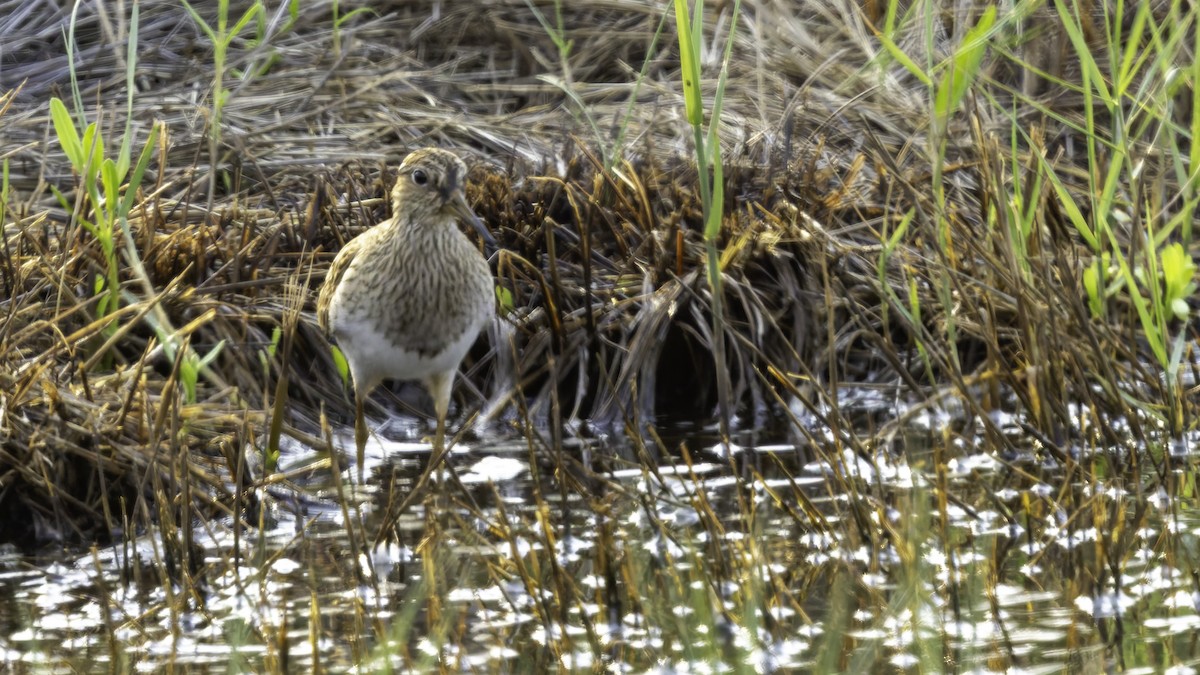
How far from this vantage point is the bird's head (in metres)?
5.64

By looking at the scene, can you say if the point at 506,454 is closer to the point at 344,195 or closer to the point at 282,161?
the point at 344,195

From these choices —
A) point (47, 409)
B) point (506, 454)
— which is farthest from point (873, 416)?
point (47, 409)

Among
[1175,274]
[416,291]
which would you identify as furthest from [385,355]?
[1175,274]

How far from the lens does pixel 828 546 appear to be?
4457 millimetres

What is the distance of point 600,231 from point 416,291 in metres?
1.34

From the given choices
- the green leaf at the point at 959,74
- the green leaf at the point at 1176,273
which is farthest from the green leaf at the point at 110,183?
the green leaf at the point at 1176,273

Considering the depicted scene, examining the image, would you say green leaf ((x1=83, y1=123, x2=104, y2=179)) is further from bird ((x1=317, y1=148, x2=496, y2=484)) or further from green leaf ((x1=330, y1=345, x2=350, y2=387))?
green leaf ((x1=330, y1=345, x2=350, y2=387))

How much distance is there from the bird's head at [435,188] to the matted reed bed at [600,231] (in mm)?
567

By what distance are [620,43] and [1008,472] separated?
4385mm

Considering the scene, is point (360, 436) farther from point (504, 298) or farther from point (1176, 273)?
point (1176, 273)

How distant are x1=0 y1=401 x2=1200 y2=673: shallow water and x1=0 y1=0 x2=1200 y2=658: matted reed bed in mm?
202

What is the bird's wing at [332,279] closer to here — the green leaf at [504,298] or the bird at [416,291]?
the bird at [416,291]

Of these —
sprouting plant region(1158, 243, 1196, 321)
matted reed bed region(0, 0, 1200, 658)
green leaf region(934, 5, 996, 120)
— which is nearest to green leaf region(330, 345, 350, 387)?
matted reed bed region(0, 0, 1200, 658)

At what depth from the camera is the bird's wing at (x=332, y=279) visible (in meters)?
5.85
